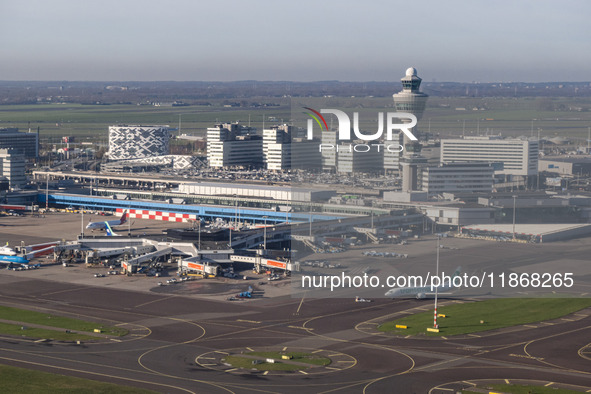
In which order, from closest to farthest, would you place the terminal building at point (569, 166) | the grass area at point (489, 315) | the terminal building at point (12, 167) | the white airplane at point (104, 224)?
1. the grass area at point (489, 315)
2. the terminal building at point (569, 166)
3. the white airplane at point (104, 224)
4. the terminal building at point (12, 167)

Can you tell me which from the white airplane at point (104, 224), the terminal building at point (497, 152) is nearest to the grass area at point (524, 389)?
the terminal building at point (497, 152)

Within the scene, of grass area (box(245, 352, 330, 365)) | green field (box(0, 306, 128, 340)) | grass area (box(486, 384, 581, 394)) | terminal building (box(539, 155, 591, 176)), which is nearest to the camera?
grass area (box(486, 384, 581, 394))

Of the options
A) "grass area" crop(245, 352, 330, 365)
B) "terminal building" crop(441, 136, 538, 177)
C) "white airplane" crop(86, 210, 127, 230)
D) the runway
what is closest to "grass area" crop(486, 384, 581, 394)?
the runway

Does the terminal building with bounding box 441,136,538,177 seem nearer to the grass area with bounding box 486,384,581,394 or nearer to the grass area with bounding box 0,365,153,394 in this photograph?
the grass area with bounding box 486,384,581,394

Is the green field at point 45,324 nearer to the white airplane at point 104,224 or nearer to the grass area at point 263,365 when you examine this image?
the grass area at point 263,365

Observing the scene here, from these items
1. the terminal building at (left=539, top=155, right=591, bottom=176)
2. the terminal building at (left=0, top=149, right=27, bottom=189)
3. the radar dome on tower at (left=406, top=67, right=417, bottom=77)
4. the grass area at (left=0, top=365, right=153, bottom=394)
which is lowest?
the grass area at (left=0, top=365, right=153, bottom=394)

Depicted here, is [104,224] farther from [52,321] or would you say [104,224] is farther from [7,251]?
[52,321]
